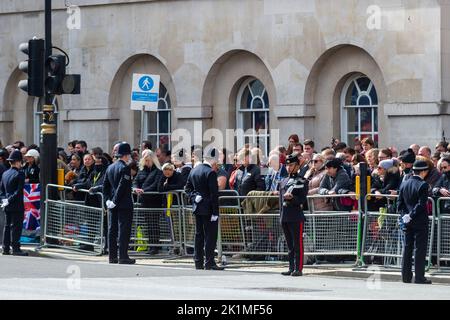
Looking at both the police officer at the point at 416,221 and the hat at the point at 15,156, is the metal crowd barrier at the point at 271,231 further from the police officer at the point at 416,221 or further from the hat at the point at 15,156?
the hat at the point at 15,156

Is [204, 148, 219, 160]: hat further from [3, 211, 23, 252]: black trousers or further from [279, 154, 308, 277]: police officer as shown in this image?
[3, 211, 23, 252]: black trousers

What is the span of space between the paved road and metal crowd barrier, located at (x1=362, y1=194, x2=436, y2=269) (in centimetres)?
94

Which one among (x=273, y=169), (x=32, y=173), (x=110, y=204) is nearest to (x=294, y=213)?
(x=273, y=169)

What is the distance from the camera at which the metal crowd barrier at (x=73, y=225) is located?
23.3 metres

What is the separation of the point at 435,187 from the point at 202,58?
1278 cm

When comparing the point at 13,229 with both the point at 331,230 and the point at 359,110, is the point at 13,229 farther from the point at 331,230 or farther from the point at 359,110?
the point at 359,110

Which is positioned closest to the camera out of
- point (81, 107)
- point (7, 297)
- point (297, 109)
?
point (7, 297)

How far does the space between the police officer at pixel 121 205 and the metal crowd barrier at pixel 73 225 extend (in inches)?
43.8

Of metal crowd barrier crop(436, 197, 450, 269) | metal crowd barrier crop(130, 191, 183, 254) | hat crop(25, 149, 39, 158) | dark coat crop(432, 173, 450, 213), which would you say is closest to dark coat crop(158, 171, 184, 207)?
metal crowd barrier crop(130, 191, 183, 254)

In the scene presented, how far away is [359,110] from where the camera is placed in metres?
29.4

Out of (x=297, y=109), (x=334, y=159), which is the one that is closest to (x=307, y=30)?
(x=297, y=109)

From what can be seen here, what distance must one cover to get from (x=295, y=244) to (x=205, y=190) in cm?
170
